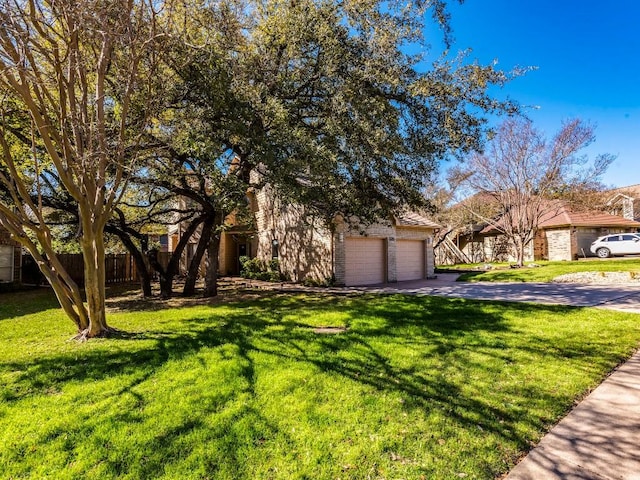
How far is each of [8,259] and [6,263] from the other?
0.57 ft

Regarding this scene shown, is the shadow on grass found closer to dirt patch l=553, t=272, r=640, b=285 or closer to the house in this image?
the house

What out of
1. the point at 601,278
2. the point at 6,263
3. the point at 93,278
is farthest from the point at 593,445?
the point at 6,263

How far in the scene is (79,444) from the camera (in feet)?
9.58

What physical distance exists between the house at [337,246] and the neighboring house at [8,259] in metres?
9.02

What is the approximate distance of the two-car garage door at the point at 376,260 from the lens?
13891 mm

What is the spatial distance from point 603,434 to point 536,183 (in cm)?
1745

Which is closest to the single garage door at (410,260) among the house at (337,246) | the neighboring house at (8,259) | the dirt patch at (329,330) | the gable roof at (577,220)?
the house at (337,246)

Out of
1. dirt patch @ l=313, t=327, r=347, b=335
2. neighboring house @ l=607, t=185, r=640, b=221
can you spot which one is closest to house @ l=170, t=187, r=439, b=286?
dirt patch @ l=313, t=327, r=347, b=335

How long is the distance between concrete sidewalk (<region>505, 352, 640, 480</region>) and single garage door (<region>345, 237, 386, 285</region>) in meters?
10.2

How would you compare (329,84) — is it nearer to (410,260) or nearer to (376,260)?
(376,260)

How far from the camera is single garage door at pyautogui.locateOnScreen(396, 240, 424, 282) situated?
15.6 m

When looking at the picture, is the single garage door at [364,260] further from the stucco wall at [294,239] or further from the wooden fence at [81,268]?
the wooden fence at [81,268]

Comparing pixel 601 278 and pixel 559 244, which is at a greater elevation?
pixel 559 244

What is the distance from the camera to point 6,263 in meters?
14.0
